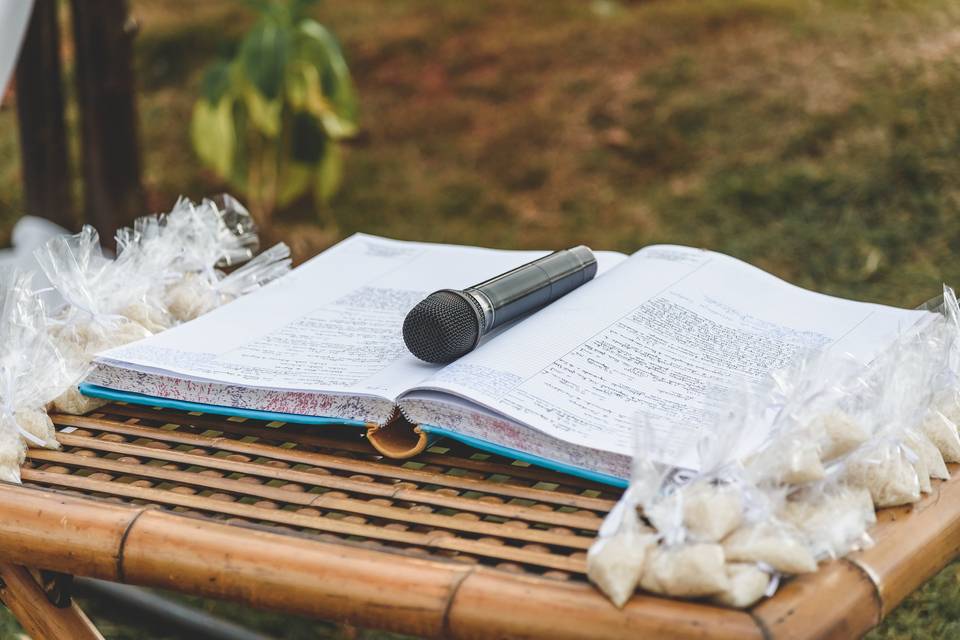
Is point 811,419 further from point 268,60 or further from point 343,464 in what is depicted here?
point 268,60

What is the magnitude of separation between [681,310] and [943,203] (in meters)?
1.60

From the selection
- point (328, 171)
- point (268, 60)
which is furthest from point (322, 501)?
point (328, 171)

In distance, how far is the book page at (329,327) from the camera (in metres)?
0.87

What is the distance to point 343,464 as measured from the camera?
2.71 ft

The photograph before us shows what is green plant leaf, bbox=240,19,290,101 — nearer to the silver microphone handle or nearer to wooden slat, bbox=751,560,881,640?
the silver microphone handle

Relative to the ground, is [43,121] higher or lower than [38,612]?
higher

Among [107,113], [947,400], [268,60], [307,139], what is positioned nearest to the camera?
[947,400]

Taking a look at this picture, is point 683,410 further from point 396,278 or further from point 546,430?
point 396,278

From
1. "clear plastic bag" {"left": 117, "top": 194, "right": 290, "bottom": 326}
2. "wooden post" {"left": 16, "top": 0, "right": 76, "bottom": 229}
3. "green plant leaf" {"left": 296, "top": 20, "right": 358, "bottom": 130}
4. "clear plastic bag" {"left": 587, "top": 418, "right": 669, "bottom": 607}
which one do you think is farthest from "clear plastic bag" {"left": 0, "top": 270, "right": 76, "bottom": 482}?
"green plant leaf" {"left": 296, "top": 20, "right": 358, "bottom": 130}

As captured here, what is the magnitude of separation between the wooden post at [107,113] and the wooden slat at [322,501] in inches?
51.9

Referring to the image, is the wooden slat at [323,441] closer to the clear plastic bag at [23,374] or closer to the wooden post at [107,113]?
the clear plastic bag at [23,374]

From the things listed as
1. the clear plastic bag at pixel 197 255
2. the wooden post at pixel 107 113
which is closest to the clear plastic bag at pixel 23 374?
the clear plastic bag at pixel 197 255

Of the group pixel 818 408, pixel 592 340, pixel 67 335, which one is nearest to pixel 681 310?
pixel 592 340

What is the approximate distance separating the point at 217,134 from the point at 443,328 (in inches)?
72.4
